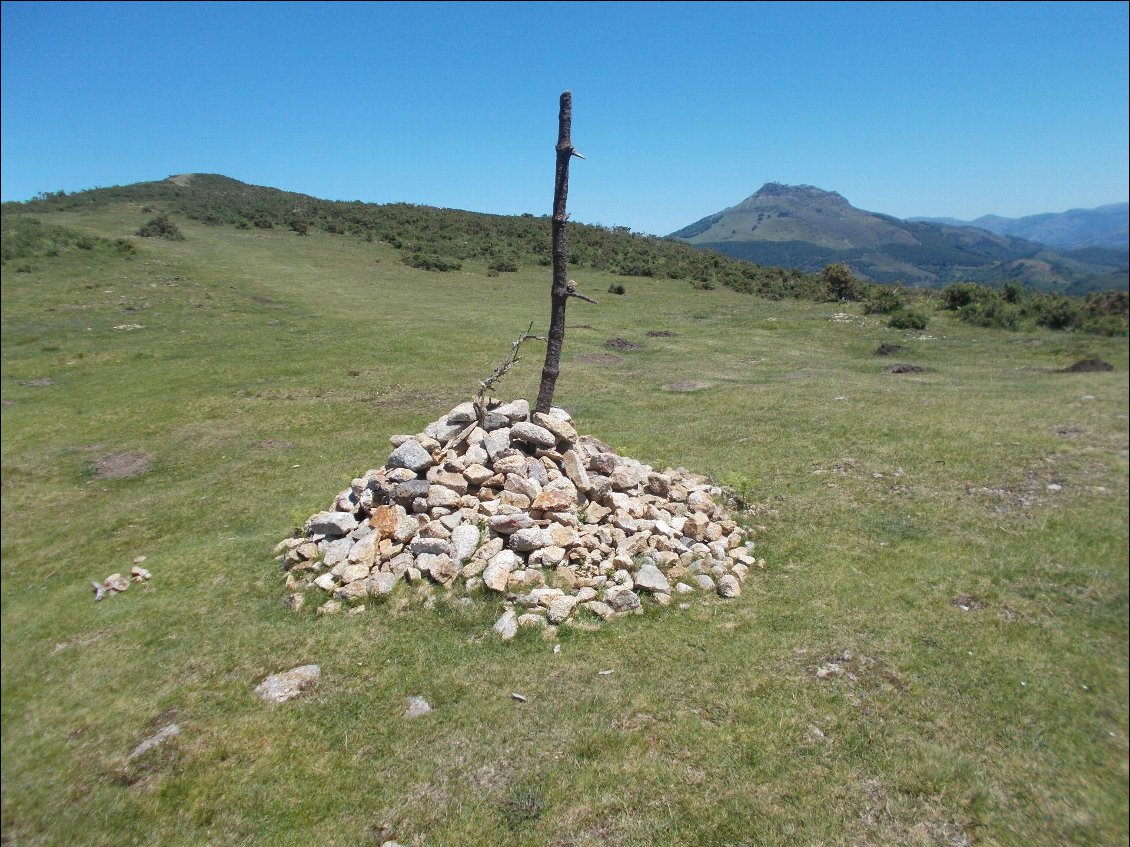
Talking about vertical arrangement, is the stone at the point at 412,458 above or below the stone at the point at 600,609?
above

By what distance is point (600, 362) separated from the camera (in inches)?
1016

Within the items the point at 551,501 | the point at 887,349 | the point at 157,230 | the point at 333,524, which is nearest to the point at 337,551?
the point at 333,524

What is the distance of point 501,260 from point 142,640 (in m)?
50.9

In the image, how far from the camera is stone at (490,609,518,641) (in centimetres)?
681

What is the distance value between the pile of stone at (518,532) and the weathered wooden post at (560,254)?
662 mm

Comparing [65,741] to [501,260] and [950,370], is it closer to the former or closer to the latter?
[950,370]

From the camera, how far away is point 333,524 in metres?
8.62

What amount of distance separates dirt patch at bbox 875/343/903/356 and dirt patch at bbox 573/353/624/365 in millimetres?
11235

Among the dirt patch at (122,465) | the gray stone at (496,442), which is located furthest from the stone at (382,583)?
the dirt patch at (122,465)

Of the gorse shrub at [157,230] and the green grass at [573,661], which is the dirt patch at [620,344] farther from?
the gorse shrub at [157,230]

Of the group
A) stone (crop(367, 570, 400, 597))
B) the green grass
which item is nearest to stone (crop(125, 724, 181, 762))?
the green grass

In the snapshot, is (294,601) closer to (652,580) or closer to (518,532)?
(518,532)

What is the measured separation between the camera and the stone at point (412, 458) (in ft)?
→ 29.5

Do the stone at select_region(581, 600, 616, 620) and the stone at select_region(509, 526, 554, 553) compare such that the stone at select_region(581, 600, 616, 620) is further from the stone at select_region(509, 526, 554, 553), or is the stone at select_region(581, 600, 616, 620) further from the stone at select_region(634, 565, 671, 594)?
the stone at select_region(509, 526, 554, 553)
